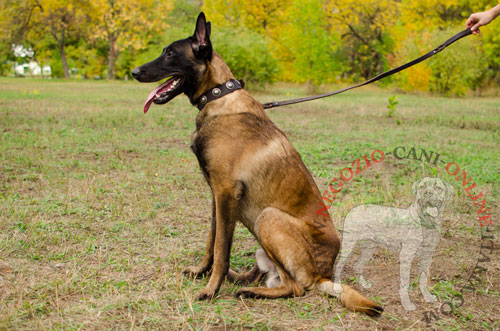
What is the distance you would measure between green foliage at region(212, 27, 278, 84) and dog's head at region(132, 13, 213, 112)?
1612 cm

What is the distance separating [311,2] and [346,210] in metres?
19.1

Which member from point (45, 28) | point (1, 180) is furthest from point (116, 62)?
point (1, 180)

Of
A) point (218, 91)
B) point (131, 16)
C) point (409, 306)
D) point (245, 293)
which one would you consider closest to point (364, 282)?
point (409, 306)

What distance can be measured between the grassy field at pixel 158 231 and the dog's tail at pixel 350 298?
6 centimetres

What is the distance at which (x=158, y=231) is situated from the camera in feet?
14.3

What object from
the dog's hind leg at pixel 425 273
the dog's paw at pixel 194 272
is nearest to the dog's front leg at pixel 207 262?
the dog's paw at pixel 194 272

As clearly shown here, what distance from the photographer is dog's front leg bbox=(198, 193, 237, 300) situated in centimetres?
303

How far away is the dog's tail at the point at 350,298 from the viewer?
106 inches

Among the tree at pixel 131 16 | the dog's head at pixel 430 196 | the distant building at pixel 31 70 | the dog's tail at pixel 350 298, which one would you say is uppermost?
the tree at pixel 131 16

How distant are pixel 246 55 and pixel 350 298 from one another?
58.7 feet

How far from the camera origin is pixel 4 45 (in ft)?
123

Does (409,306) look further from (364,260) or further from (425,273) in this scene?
(364,260)

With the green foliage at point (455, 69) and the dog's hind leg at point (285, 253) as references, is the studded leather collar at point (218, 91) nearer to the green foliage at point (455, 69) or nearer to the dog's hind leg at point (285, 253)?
the dog's hind leg at point (285, 253)

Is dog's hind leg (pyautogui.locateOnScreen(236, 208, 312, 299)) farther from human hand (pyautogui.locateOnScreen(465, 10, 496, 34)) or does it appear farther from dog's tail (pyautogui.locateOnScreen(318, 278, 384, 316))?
human hand (pyautogui.locateOnScreen(465, 10, 496, 34))
